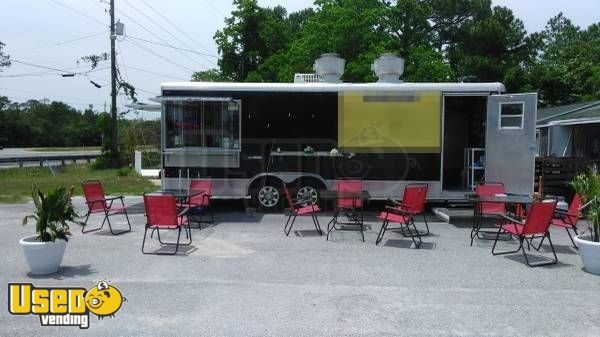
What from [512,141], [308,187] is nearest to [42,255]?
[308,187]

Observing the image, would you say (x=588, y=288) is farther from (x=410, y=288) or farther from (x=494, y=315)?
(x=410, y=288)

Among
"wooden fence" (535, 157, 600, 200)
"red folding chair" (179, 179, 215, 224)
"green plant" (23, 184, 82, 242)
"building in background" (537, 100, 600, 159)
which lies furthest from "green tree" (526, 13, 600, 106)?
"green plant" (23, 184, 82, 242)

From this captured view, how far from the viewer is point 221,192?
10.3m

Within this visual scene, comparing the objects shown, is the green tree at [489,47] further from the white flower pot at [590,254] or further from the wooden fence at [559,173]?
the white flower pot at [590,254]

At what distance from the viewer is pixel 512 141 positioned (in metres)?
9.57

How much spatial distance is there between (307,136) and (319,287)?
5497mm

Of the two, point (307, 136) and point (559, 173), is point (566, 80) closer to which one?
point (559, 173)

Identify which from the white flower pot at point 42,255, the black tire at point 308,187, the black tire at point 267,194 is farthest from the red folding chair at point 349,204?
the white flower pot at point 42,255

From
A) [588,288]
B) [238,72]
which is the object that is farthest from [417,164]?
[238,72]

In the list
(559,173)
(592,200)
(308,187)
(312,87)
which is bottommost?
(308,187)

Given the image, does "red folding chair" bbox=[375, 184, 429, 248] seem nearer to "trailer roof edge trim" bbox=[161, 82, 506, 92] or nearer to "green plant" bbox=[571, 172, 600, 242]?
"green plant" bbox=[571, 172, 600, 242]

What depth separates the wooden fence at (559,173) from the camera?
10867 millimetres

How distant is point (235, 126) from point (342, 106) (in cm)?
228

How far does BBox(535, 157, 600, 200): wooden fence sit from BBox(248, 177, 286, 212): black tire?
5.72 m
